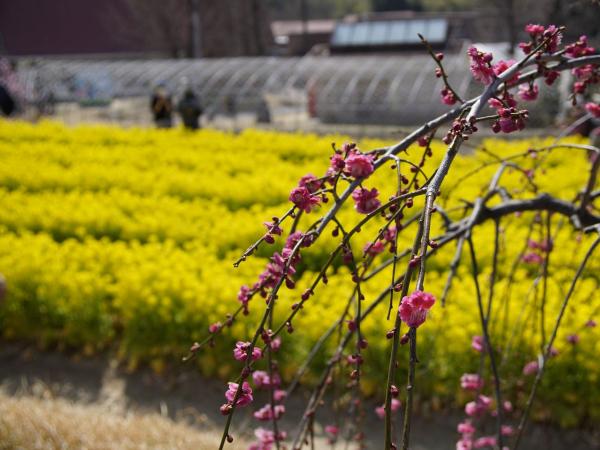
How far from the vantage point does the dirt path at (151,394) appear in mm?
3424

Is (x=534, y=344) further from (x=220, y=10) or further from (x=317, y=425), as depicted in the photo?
(x=220, y=10)

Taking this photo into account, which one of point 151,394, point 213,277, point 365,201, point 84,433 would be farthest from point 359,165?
point 213,277

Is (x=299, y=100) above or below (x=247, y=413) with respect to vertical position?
above

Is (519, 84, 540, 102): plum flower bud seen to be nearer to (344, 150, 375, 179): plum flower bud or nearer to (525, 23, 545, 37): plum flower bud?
(525, 23, 545, 37): plum flower bud

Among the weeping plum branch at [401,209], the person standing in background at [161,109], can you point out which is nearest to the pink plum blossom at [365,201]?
the weeping plum branch at [401,209]

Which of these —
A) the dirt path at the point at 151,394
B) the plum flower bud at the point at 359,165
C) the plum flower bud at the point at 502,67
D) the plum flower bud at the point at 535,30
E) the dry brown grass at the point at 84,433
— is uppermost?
the plum flower bud at the point at 535,30

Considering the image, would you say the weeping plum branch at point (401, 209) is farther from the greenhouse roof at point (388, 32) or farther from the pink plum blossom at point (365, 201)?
the greenhouse roof at point (388, 32)

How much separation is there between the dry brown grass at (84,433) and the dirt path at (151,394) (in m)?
0.40

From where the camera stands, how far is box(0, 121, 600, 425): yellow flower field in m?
A: 3.41

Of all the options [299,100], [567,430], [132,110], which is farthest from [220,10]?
[567,430]

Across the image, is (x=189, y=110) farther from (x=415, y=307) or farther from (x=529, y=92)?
(x=415, y=307)

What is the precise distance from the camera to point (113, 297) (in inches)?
181

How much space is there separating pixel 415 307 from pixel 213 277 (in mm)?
3492

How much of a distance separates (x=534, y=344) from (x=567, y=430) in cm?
45
